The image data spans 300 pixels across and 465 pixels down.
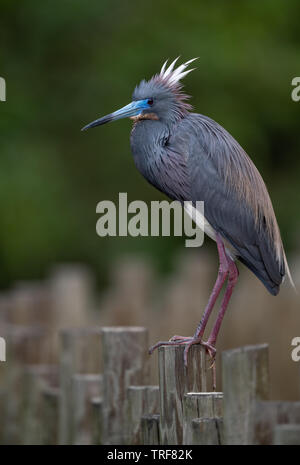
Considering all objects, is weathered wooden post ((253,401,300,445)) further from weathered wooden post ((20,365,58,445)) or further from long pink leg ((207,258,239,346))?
weathered wooden post ((20,365,58,445))

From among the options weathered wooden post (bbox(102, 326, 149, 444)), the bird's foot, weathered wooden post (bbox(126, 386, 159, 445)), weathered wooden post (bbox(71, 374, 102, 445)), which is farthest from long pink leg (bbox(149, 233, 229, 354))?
weathered wooden post (bbox(71, 374, 102, 445))

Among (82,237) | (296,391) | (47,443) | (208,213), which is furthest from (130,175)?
(208,213)

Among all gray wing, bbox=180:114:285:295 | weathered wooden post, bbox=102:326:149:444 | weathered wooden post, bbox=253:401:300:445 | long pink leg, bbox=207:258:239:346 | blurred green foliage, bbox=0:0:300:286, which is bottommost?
weathered wooden post, bbox=253:401:300:445

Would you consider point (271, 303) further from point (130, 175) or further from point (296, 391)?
point (130, 175)

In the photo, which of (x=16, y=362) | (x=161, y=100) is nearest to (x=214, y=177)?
(x=161, y=100)

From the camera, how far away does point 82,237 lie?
13727mm

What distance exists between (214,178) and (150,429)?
1.18 metres

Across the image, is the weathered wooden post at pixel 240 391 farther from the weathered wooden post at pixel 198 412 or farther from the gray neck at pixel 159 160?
the gray neck at pixel 159 160

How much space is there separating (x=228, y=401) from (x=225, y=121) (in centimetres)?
1021

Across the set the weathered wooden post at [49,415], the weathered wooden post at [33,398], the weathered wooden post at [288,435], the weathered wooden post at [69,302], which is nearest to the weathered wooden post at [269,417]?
the weathered wooden post at [288,435]

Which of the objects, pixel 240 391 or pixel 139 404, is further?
pixel 139 404

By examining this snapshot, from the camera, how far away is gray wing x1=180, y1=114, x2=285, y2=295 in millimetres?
4855

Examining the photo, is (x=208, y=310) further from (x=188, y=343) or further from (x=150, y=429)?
(x=150, y=429)

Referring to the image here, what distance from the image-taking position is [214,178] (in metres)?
4.91
